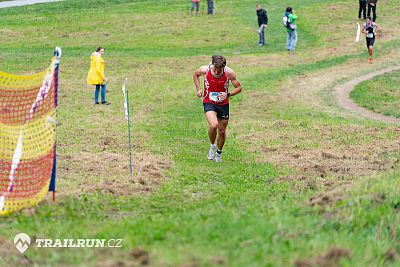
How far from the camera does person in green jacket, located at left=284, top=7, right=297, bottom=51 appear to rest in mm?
35491

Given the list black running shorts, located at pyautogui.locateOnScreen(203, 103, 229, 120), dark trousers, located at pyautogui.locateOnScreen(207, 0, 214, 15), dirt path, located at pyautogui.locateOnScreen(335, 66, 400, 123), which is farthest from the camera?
dark trousers, located at pyautogui.locateOnScreen(207, 0, 214, 15)

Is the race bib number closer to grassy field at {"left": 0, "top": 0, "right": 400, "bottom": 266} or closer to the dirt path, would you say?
grassy field at {"left": 0, "top": 0, "right": 400, "bottom": 266}

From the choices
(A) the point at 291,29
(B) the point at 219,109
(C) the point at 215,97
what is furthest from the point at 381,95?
(C) the point at 215,97

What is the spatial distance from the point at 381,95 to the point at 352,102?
4.28 ft

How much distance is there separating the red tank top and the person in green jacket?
2154 centimetres

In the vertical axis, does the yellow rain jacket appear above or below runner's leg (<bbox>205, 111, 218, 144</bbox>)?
below

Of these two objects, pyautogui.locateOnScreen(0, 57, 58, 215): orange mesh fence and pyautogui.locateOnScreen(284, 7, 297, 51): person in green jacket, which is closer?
pyautogui.locateOnScreen(0, 57, 58, 215): orange mesh fence

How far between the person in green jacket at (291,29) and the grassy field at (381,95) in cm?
703

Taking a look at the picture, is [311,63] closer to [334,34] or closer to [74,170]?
[334,34]

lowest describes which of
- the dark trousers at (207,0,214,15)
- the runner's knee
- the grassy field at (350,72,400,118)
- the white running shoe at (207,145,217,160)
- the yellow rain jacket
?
the dark trousers at (207,0,214,15)

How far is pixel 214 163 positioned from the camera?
14.9m

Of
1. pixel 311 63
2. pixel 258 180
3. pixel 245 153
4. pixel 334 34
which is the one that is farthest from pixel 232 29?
pixel 258 180

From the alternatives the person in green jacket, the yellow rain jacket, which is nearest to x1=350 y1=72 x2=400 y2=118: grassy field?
the person in green jacket

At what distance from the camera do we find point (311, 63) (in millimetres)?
33594
